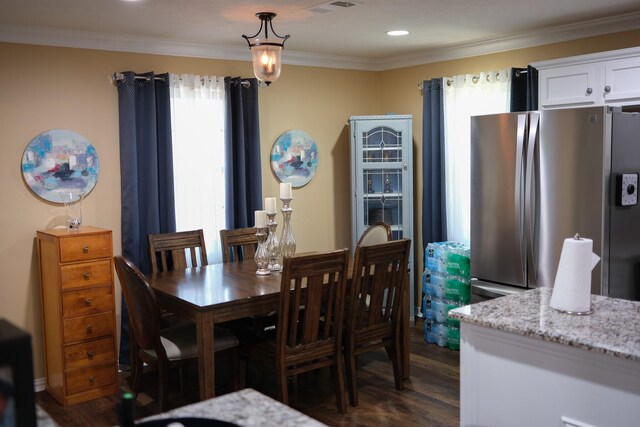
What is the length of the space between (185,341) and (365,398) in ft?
3.89

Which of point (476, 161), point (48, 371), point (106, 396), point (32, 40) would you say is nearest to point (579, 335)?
point (476, 161)

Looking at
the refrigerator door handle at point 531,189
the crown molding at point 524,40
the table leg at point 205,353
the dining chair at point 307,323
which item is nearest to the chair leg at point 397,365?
the dining chair at point 307,323

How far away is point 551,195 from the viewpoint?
3.78 m

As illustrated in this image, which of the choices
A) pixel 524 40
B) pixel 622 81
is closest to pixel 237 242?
pixel 524 40

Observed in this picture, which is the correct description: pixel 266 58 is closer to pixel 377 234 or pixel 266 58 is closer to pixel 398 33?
pixel 398 33

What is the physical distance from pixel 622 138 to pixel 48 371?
3.91m

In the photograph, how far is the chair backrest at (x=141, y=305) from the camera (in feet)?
10.9

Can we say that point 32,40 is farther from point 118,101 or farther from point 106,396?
point 106,396

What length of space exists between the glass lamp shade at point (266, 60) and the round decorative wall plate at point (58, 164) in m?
1.48

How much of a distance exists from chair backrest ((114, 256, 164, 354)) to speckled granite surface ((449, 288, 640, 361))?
1740 millimetres

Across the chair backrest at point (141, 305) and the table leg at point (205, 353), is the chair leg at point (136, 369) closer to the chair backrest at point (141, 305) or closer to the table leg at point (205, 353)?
the chair backrest at point (141, 305)

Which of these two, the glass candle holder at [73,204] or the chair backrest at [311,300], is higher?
the glass candle holder at [73,204]

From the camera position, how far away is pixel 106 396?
4.06 meters

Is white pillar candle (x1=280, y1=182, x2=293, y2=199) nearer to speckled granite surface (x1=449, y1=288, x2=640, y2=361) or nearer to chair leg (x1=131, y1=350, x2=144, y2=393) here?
chair leg (x1=131, y1=350, x2=144, y2=393)
